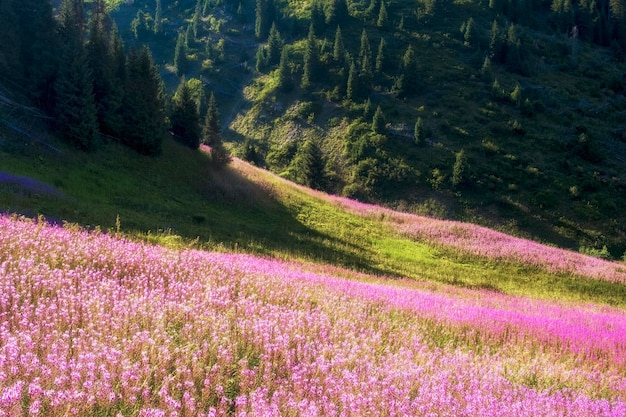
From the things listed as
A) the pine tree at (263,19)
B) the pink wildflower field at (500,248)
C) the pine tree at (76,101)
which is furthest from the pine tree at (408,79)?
the pine tree at (76,101)

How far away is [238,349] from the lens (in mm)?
5297

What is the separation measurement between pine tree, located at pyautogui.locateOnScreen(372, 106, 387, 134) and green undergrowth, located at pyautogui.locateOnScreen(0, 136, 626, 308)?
41011 millimetres

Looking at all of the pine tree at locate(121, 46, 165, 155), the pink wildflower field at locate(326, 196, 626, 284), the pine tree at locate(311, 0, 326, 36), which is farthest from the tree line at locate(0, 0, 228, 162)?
the pine tree at locate(311, 0, 326, 36)

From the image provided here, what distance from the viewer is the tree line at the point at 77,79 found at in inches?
1156

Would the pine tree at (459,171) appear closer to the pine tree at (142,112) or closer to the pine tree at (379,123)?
the pine tree at (379,123)

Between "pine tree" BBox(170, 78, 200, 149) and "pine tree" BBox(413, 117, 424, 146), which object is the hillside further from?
"pine tree" BBox(170, 78, 200, 149)

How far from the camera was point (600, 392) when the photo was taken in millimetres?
5957

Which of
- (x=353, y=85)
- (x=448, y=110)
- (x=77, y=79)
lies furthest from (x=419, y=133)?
(x=77, y=79)

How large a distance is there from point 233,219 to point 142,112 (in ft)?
45.9

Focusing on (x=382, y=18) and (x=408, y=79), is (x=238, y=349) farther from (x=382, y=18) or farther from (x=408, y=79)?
(x=382, y=18)

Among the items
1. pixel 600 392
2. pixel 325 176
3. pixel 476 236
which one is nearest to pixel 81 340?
pixel 600 392

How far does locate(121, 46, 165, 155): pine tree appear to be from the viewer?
3228 cm

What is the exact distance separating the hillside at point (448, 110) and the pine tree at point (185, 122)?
74.5ft

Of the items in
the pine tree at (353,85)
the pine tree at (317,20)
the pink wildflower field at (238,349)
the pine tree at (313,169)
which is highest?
the pine tree at (317,20)
